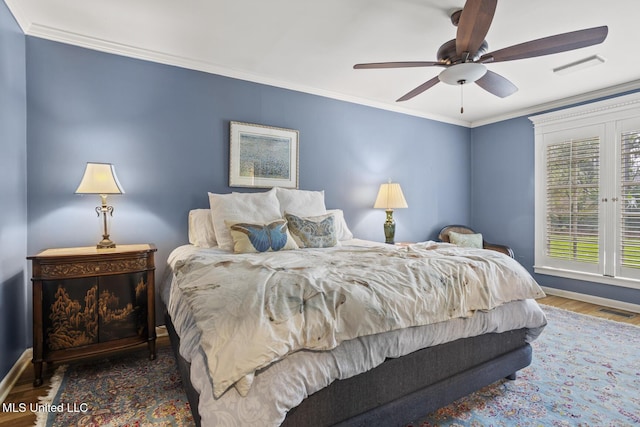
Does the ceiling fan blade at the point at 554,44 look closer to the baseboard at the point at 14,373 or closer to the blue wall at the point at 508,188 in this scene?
the blue wall at the point at 508,188

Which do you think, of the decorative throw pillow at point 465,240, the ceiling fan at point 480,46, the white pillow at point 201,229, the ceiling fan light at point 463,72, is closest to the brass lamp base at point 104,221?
the white pillow at point 201,229

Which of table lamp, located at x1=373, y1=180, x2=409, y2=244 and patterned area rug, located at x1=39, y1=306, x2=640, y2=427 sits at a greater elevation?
table lamp, located at x1=373, y1=180, x2=409, y2=244

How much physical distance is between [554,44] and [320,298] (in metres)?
2.11

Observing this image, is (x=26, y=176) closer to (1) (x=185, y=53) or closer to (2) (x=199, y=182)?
(2) (x=199, y=182)

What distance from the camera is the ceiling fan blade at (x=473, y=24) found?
163 centimetres

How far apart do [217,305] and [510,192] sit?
472 centimetres

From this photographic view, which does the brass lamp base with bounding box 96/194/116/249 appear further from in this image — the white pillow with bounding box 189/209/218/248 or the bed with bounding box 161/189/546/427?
the bed with bounding box 161/189/546/427

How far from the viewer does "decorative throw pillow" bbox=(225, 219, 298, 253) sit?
237 cm

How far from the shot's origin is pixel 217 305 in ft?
3.80

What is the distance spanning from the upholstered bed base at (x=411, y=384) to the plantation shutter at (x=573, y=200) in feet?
9.26

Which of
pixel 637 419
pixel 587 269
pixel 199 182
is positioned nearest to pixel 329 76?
pixel 199 182

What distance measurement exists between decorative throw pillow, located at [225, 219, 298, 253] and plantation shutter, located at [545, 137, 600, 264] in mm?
3695

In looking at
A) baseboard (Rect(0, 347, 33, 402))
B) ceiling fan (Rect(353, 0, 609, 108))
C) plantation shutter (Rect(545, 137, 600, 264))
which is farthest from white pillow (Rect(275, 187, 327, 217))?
plantation shutter (Rect(545, 137, 600, 264))

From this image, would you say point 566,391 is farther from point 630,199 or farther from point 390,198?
point 630,199
